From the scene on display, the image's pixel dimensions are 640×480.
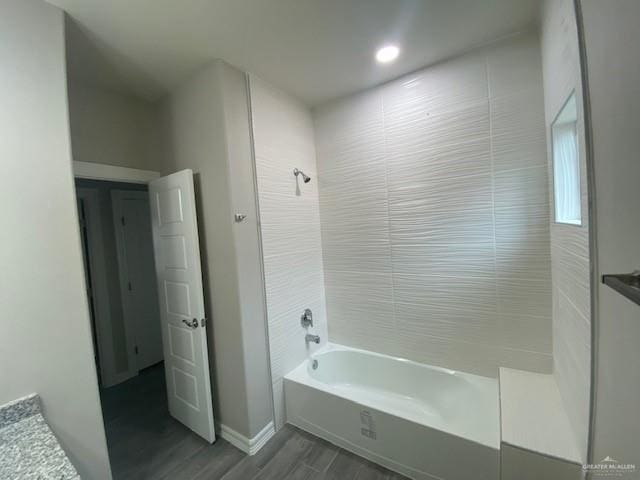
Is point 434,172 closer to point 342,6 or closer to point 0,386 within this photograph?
point 342,6

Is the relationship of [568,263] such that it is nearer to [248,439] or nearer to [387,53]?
[387,53]

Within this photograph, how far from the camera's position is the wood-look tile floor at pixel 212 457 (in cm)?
158

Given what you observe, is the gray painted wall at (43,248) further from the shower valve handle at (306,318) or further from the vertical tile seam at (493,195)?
the vertical tile seam at (493,195)

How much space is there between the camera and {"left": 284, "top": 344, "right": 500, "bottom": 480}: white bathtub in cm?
138

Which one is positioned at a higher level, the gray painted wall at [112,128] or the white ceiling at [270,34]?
the white ceiling at [270,34]

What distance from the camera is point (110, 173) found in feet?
5.94

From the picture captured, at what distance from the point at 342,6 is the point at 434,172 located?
118 centimetres

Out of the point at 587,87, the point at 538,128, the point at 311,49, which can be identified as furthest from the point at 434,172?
the point at 311,49

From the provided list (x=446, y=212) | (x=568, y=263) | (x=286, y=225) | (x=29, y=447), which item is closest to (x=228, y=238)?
(x=286, y=225)

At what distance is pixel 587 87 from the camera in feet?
2.68

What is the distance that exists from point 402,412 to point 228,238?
1586 millimetres

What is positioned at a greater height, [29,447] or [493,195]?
[493,195]

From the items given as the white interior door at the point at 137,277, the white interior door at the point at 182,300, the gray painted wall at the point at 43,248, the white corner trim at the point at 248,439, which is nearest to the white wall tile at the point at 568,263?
the white corner trim at the point at 248,439

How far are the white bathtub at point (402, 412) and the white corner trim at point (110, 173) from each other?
6.42 feet
